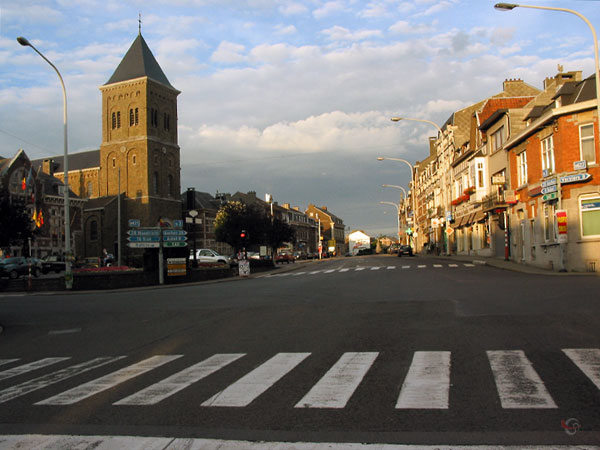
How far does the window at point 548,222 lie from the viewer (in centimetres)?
2750

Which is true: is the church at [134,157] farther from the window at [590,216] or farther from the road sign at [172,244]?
the window at [590,216]

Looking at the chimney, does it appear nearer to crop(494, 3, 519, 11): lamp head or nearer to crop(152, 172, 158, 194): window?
crop(152, 172, 158, 194): window

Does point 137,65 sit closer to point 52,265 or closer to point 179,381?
point 52,265

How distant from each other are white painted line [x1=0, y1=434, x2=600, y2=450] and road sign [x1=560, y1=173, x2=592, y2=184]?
23.1 m

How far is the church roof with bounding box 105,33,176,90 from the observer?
276 ft

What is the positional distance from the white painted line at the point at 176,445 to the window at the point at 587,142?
24.4 metres

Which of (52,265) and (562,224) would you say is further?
(52,265)

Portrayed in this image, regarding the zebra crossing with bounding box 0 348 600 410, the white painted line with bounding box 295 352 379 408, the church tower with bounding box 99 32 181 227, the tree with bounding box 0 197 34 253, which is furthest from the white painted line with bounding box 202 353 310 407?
the church tower with bounding box 99 32 181 227

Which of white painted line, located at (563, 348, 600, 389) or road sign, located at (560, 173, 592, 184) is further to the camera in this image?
road sign, located at (560, 173, 592, 184)

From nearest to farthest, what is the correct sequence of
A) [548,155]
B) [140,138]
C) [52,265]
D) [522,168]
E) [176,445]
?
[176,445], [548,155], [522,168], [52,265], [140,138]

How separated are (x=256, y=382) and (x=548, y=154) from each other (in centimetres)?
2582

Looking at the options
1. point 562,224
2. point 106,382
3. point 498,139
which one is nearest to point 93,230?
point 498,139

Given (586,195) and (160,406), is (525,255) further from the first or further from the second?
(160,406)

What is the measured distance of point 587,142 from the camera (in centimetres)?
2531
